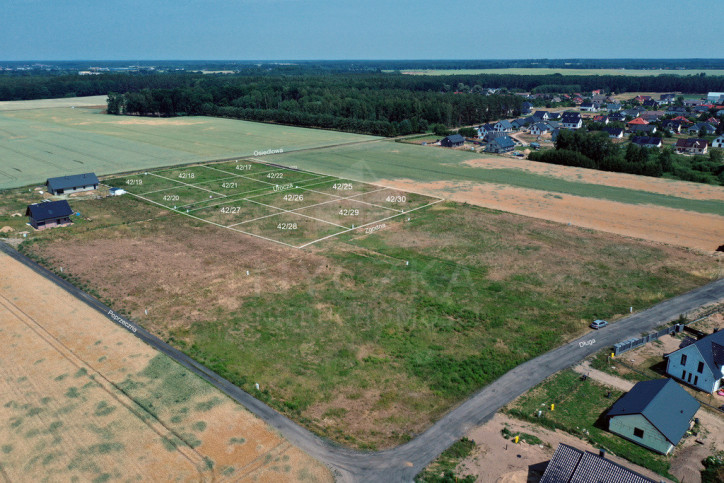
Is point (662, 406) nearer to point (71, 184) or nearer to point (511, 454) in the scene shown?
point (511, 454)

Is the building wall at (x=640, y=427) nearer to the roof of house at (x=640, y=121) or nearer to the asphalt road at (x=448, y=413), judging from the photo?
the asphalt road at (x=448, y=413)

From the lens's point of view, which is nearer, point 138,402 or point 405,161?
point 138,402

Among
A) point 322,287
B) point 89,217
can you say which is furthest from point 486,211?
point 89,217

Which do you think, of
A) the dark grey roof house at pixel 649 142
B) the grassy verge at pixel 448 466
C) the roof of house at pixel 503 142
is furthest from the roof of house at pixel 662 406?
the dark grey roof house at pixel 649 142

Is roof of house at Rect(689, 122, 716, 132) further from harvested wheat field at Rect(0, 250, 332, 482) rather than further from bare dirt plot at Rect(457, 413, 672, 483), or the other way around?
harvested wheat field at Rect(0, 250, 332, 482)

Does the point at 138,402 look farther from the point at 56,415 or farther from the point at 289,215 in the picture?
the point at 289,215

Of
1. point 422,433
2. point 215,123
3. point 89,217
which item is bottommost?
point 422,433

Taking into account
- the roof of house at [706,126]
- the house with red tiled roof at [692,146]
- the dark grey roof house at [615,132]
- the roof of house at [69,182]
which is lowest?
the roof of house at [69,182]
